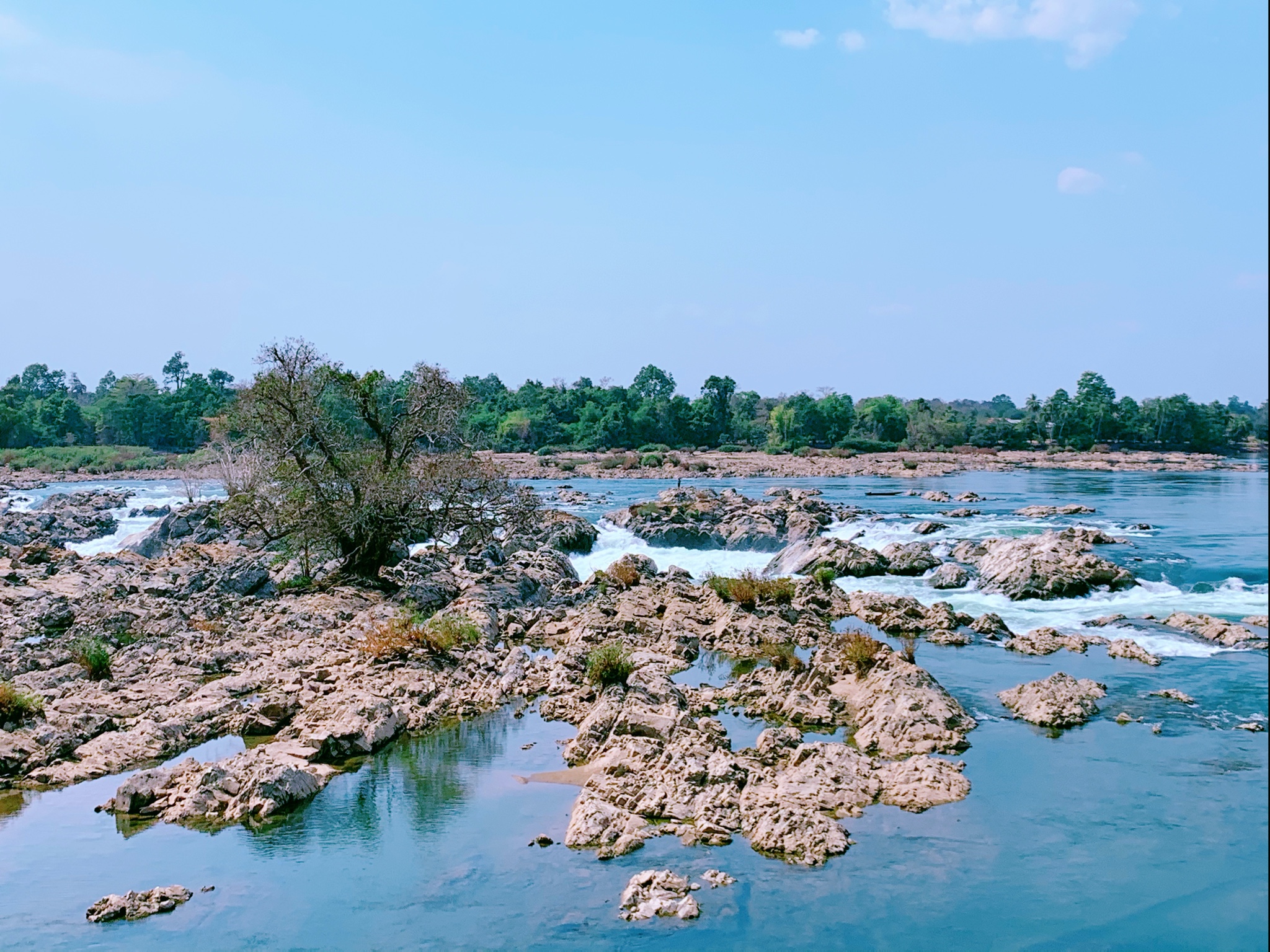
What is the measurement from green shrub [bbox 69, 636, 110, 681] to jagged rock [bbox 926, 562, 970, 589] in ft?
50.8

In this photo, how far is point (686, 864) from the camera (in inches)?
320

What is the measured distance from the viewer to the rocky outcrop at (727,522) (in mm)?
28125

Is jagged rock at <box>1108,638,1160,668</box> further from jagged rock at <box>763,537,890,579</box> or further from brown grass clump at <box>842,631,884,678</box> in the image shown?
jagged rock at <box>763,537,890,579</box>

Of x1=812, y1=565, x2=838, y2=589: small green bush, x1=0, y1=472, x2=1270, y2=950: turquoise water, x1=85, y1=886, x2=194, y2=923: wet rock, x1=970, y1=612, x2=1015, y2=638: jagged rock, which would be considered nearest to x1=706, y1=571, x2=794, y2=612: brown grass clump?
x1=812, y1=565, x2=838, y2=589: small green bush

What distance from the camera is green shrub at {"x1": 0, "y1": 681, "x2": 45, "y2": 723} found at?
11.1 meters

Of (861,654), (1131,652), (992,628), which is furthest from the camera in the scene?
(992,628)

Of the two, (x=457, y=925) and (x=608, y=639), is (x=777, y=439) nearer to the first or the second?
(x=608, y=639)

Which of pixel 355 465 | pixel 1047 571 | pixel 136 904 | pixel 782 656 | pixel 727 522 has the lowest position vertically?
pixel 136 904

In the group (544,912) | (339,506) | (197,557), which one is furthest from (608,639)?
(197,557)

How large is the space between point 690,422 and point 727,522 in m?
55.4

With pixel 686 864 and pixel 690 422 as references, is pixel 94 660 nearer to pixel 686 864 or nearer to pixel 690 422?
pixel 686 864

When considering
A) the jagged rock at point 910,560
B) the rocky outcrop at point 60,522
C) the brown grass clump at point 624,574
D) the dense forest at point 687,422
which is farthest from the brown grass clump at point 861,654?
the dense forest at point 687,422

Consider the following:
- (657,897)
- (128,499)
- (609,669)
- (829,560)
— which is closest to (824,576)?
(829,560)

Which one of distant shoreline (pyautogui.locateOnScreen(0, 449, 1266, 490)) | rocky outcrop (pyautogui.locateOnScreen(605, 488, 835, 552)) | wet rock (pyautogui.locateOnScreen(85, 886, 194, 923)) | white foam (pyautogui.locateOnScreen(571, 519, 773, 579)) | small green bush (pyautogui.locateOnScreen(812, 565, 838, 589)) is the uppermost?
distant shoreline (pyautogui.locateOnScreen(0, 449, 1266, 490))
